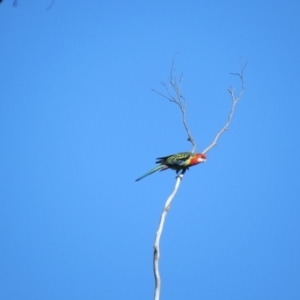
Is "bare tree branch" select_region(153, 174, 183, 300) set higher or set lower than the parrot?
lower

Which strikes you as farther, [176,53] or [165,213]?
[176,53]

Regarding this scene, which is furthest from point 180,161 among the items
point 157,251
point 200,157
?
point 157,251

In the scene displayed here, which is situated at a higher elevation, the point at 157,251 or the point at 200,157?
the point at 200,157

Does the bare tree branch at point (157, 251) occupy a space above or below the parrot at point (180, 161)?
below

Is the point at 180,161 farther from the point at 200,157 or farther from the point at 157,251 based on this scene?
the point at 157,251

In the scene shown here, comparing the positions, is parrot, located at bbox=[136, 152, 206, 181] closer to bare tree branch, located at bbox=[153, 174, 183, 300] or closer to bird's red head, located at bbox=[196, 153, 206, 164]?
bird's red head, located at bbox=[196, 153, 206, 164]

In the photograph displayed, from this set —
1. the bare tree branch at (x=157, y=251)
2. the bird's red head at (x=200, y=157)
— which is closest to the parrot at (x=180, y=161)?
the bird's red head at (x=200, y=157)

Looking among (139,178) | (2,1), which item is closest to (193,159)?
(139,178)

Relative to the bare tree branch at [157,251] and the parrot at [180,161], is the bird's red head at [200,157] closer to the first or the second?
the parrot at [180,161]

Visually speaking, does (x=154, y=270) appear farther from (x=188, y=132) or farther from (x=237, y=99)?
(x=237, y=99)

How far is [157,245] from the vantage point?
251 inches

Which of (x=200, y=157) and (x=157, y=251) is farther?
(x=200, y=157)

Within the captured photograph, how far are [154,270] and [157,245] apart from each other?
334 millimetres

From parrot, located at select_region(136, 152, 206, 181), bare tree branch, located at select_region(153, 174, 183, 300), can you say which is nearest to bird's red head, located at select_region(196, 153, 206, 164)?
parrot, located at select_region(136, 152, 206, 181)
